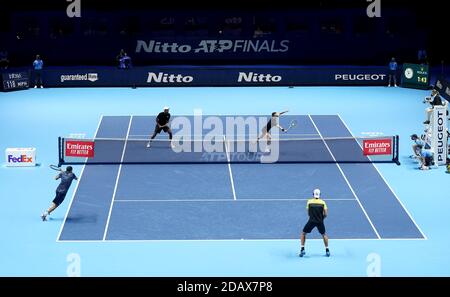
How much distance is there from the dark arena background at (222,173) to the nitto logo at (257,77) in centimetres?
5

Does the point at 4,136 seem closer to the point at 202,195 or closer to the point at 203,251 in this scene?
the point at 202,195

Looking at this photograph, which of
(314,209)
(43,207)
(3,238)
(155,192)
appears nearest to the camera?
(314,209)

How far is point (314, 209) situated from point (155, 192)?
774cm

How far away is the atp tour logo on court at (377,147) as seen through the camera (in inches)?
1157

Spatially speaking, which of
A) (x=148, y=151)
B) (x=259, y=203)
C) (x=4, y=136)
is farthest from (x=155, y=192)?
(x=4, y=136)

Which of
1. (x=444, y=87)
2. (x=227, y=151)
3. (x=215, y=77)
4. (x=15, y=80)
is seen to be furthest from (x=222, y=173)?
(x=15, y=80)

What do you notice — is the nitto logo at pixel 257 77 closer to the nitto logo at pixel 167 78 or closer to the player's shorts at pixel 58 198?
the nitto logo at pixel 167 78

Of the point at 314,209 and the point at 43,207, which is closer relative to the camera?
the point at 314,209

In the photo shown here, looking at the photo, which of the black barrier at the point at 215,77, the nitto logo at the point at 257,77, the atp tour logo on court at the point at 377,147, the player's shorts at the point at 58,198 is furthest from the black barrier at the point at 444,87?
the player's shorts at the point at 58,198

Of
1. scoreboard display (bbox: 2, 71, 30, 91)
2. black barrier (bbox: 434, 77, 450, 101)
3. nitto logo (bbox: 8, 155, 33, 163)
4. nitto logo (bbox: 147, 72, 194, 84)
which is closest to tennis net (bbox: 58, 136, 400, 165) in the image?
nitto logo (bbox: 8, 155, 33, 163)

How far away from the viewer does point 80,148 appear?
28781 mm

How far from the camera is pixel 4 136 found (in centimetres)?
3481

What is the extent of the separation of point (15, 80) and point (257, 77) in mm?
12471

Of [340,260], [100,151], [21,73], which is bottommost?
[340,260]
